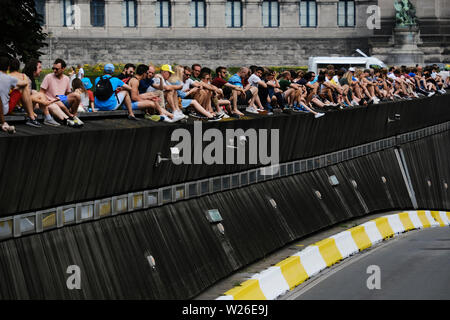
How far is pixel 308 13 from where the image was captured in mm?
99750

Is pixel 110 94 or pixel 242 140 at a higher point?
pixel 110 94

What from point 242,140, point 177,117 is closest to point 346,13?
point 242,140

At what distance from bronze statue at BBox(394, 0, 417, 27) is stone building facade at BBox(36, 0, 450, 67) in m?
1.29

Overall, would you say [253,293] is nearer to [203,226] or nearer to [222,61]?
[203,226]

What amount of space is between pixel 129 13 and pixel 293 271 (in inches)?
3038

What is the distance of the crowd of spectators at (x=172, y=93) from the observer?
18078mm

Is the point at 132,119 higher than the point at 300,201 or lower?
higher

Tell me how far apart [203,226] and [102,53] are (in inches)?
2842

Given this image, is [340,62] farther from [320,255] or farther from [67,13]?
[320,255]

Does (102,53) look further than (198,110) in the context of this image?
Yes

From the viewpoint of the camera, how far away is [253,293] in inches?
798

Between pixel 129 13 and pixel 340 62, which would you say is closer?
pixel 340 62

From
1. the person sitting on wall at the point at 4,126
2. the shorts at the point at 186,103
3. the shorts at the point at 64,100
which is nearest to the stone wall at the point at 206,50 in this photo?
the shorts at the point at 186,103
